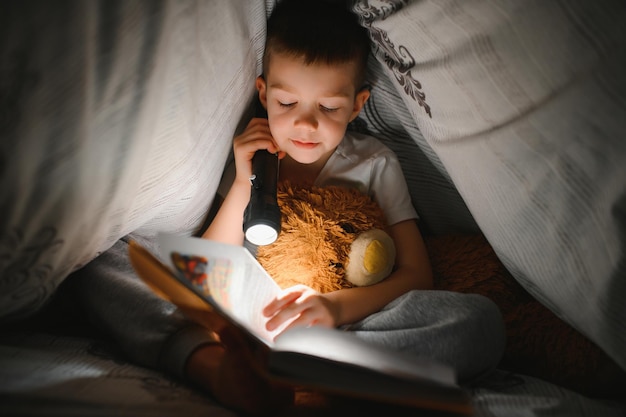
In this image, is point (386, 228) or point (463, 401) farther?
point (386, 228)

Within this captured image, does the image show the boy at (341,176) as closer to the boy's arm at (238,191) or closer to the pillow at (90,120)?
the boy's arm at (238,191)

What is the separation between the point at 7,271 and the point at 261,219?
0.35m

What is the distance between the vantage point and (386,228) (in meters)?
1.03

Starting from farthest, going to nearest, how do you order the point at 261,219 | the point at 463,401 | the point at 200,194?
the point at 200,194, the point at 261,219, the point at 463,401

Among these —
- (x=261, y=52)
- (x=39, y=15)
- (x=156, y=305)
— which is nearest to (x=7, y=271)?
(x=156, y=305)

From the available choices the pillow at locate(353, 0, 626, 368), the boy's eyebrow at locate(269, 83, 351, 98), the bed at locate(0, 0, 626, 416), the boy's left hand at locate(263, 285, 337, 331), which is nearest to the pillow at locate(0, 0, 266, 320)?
the bed at locate(0, 0, 626, 416)

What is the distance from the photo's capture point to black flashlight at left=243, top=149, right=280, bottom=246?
2.48 ft

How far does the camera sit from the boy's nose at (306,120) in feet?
3.11

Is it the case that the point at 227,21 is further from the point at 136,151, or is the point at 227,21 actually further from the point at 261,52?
the point at 136,151

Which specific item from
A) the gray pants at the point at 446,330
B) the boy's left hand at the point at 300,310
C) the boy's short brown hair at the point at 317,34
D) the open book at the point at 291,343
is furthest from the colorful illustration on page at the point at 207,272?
the boy's short brown hair at the point at 317,34

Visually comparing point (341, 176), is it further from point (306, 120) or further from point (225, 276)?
point (225, 276)

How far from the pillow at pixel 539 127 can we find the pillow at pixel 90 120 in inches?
15.6

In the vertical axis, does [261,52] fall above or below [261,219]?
above

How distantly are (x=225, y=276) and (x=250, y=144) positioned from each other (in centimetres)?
40
